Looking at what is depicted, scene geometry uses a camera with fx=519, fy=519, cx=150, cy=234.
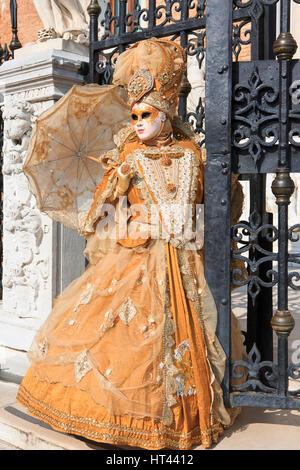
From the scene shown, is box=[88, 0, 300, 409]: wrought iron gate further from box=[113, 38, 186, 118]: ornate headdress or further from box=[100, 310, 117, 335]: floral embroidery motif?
box=[100, 310, 117, 335]: floral embroidery motif

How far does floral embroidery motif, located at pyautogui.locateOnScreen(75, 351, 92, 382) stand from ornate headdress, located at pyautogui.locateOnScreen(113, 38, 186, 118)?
4.63ft

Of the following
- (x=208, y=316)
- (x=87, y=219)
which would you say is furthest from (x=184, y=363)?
(x=87, y=219)

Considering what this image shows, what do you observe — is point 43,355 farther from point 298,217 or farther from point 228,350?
point 298,217

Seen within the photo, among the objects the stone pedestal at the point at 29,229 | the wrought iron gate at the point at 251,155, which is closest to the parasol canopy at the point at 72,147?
the stone pedestal at the point at 29,229

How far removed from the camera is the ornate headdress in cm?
289

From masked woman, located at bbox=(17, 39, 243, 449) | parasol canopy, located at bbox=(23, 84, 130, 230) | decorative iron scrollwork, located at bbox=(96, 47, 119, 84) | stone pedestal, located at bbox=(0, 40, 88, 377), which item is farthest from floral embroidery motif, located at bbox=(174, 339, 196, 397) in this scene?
decorative iron scrollwork, located at bbox=(96, 47, 119, 84)

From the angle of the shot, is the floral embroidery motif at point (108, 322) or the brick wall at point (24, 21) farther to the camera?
the brick wall at point (24, 21)

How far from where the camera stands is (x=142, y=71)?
2.90 metres

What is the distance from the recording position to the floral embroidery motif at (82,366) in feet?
8.62

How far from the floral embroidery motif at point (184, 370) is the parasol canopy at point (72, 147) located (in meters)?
1.03

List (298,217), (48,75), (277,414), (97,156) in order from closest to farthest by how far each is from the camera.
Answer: (277,414) < (97,156) < (48,75) < (298,217)

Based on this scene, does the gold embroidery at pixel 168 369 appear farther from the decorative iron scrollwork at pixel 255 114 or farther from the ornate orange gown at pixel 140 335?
the decorative iron scrollwork at pixel 255 114

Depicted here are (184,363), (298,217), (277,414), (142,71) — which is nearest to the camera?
(184,363)

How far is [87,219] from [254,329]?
1.31 metres
